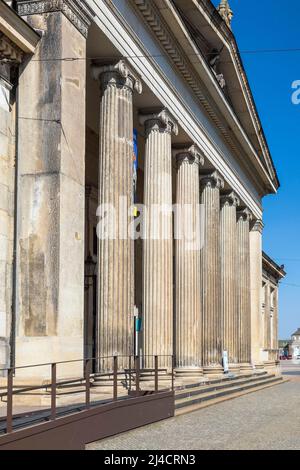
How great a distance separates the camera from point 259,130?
3684 cm

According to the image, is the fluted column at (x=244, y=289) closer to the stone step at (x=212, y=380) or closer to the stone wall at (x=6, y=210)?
the stone step at (x=212, y=380)

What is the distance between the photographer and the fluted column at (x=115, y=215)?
17.6 metres

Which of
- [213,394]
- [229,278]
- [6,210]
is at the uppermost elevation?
[229,278]

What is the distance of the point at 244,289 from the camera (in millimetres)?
37156

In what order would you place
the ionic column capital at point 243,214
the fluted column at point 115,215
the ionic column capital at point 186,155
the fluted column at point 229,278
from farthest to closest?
the ionic column capital at point 243,214 → the fluted column at point 229,278 → the ionic column capital at point 186,155 → the fluted column at point 115,215

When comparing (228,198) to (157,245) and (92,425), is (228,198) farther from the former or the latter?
(92,425)

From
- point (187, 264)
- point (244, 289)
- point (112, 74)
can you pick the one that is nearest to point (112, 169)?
point (112, 74)

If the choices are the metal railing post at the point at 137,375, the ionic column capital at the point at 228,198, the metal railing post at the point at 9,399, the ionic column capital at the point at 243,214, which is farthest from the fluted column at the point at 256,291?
the metal railing post at the point at 9,399

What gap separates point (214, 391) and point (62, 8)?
533 inches

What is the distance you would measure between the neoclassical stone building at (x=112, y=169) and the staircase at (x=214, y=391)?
1006 millimetres

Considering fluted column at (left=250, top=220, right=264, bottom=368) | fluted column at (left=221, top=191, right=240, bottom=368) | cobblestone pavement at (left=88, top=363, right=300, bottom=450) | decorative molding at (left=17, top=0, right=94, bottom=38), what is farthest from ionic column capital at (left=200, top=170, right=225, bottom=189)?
decorative molding at (left=17, top=0, right=94, bottom=38)

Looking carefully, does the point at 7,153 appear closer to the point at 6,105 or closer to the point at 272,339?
the point at 6,105
